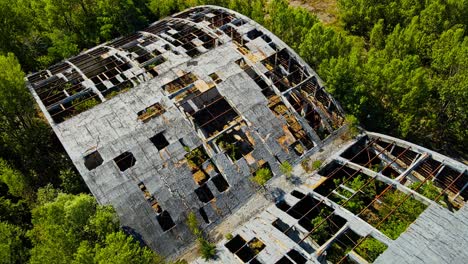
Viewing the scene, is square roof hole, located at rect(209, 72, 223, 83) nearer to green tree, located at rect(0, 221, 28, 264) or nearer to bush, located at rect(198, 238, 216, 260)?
bush, located at rect(198, 238, 216, 260)

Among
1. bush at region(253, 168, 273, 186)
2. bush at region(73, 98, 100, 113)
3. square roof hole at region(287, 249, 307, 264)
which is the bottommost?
square roof hole at region(287, 249, 307, 264)

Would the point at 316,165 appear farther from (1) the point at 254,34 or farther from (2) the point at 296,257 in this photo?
(1) the point at 254,34

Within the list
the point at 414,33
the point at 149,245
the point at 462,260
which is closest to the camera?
the point at 462,260

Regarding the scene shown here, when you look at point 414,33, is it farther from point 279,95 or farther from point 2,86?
point 2,86

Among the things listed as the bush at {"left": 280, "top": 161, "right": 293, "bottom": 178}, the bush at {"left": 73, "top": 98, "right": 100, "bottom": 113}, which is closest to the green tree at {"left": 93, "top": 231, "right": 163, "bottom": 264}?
the bush at {"left": 280, "top": 161, "right": 293, "bottom": 178}

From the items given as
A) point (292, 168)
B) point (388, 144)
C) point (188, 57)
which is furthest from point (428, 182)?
point (188, 57)

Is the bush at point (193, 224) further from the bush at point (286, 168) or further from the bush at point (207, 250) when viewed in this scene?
the bush at point (286, 168)

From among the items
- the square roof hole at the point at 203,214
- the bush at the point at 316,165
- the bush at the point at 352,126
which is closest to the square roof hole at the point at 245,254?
the square roof hole at the point at 203,214
